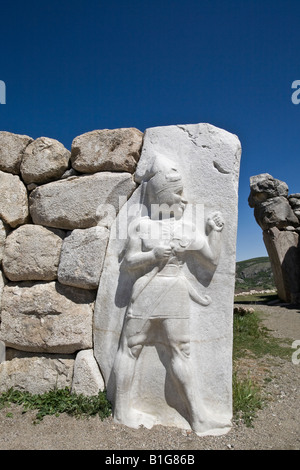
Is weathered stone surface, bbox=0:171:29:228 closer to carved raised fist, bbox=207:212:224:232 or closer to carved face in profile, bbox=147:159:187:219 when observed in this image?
carved face in profile, bbox=147:159:187:219

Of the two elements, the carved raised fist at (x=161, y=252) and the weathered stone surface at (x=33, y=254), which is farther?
the weathered stone surface at (x=33, y=254)

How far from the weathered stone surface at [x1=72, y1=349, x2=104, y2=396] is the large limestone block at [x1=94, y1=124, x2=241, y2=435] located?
2.7 inches

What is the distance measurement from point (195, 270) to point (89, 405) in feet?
5.02

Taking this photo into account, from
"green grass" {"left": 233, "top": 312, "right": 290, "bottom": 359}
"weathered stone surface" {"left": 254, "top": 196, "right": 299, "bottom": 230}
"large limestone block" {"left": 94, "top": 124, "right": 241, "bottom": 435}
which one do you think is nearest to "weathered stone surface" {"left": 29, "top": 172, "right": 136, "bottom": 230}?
"large limestone block" {"left": 94, "top": 124, "right": 241, "bottom": 435}

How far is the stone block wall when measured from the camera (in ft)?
9.99

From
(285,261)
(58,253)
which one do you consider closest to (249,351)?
(58,253)

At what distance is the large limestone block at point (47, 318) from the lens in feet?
9.96

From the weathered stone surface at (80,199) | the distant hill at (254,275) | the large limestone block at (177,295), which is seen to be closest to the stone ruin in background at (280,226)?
the large limestone block at (177,295)

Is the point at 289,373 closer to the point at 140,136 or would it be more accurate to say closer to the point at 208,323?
the point at 208,323

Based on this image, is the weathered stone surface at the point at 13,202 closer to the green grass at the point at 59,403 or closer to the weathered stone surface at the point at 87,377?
the weathered stone surface at the point at 87,377

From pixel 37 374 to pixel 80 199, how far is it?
1.80 metres

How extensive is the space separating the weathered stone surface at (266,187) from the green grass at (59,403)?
8984mm

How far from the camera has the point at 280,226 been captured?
10.1 metres
